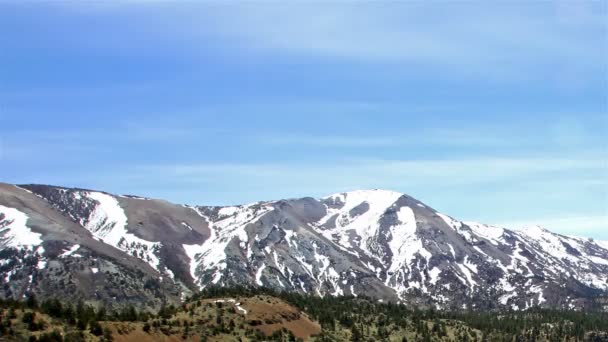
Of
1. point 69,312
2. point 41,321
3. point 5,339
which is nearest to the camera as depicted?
point 5,339

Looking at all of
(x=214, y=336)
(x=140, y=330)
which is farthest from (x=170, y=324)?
(x=140, y=330)

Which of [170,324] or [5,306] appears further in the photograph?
[170,324]

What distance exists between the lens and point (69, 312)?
15988cm

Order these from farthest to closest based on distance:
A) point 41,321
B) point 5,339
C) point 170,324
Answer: point 170,324 < point 41,321 < point 5,339

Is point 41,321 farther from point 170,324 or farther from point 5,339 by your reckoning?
point 170,324

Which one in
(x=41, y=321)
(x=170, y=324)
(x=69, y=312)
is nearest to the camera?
(x=41, y=321)

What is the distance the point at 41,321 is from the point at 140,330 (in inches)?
1205

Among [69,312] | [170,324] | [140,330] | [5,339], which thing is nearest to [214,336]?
[170,324]

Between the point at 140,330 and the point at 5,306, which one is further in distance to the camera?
the point at 140,330

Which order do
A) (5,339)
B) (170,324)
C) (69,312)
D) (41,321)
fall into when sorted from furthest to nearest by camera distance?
(170,324) → (69,312) → (41,321) → (5,339)

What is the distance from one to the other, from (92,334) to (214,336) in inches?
2315

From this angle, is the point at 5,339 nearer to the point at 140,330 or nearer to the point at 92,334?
the point at 92,334

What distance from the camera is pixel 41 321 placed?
136625 millimetres

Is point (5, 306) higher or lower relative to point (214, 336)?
higher
